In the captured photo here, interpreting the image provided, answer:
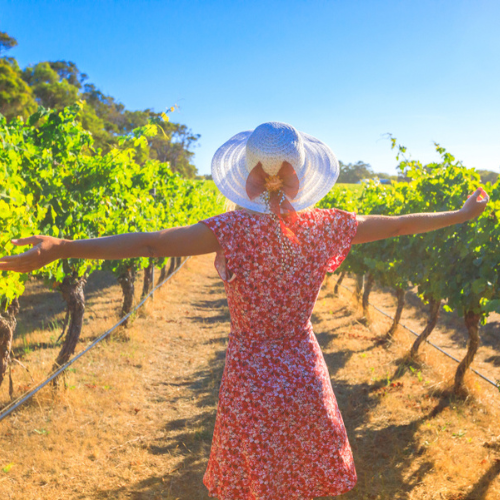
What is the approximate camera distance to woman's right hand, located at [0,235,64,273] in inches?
51.1

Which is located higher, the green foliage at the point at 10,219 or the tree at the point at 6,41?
the tree at the point at 6,41

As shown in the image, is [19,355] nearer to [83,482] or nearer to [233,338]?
[83,482]

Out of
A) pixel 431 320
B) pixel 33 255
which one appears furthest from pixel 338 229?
pixel 431 320

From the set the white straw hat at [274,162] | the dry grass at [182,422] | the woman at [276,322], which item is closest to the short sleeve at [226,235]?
the woman at [276,322]

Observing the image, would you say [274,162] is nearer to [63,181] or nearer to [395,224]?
[395,224]

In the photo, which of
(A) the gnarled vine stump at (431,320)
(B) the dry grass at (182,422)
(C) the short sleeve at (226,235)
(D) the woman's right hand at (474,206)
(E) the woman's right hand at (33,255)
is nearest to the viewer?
(E) the woman's right hand at (33,255)

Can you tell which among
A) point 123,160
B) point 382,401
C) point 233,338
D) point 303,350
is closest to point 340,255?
point 303,350

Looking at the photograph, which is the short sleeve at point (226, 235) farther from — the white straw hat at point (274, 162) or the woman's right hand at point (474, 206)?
the woman's right hand at point (474, 206)

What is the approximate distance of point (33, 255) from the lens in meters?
1.31

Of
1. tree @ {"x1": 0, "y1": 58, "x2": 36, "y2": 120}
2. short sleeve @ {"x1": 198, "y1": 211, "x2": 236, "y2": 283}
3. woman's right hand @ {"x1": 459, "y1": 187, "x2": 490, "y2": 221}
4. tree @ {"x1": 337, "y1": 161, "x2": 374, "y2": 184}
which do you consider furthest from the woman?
tree @ {"x1": 337, "y1": 161, "x2": 374, "y2": 184}

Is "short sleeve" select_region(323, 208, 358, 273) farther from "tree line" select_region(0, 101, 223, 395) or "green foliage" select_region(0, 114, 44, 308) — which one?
"tree line" select_region(0, 101, 223, 395)

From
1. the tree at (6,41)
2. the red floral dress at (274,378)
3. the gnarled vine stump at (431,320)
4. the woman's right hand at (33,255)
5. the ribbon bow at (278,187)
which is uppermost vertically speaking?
the tree at (6,41)

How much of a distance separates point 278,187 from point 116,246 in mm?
639

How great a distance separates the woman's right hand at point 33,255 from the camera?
1297mm
